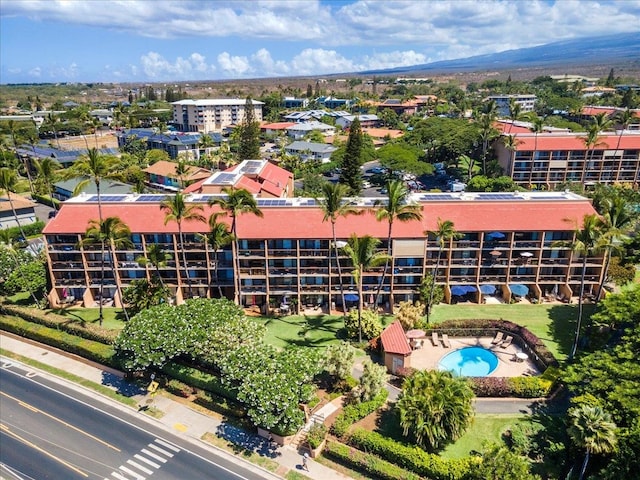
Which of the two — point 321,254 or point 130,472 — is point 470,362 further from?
point 130,472

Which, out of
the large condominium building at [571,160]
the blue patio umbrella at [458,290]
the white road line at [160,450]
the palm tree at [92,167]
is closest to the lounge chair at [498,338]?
the blue patio umbrella at [458,290]

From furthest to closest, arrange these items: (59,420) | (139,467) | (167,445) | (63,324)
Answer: (63,324) < (59,420) < (167,445) < (139,467)

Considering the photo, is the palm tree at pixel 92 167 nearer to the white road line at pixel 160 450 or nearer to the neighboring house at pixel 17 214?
the white road line at pixel 160 450

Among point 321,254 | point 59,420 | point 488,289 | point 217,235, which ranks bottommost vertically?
point 59,420

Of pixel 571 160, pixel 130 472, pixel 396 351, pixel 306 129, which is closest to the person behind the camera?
pixel 130 472

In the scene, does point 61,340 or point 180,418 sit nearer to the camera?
point 180,418

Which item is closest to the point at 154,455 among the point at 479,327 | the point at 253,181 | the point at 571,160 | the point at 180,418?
the point at 180,418

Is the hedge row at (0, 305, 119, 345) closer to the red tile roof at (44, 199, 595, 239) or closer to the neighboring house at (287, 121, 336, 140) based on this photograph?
the red tile roof at (44, 199, 595, 239)

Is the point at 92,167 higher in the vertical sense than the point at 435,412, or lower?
higher
